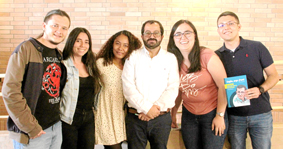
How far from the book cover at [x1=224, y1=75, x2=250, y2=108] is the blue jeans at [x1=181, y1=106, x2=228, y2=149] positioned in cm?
22

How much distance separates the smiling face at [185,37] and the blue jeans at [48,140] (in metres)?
1.45

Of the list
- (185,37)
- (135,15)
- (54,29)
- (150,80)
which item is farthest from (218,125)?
(135,15)

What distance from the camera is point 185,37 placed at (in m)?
2.06

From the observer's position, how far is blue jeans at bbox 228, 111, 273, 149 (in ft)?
6.63

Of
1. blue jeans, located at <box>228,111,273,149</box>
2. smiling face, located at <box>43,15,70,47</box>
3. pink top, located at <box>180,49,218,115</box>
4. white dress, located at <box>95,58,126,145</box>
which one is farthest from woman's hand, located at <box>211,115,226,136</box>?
smiling face, located at <box>43,15,70,47</box>

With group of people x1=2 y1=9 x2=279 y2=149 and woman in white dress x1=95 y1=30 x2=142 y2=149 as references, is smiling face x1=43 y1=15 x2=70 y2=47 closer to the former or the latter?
group of people x1=2 y1=9 x2=279 y2=149

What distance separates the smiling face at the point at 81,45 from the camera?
209 cm

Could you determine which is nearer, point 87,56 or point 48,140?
point 48,140

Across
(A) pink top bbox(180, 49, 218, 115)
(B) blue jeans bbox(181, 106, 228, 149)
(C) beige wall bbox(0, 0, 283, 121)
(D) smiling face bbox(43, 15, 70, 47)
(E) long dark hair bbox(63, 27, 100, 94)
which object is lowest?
(B) blue jeans bbox(181, 106, 228, 149)

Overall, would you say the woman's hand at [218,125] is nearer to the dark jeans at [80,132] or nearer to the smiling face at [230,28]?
the smiling face at [230,28]

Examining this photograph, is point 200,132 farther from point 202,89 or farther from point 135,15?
point 135,15

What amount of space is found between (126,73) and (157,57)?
36 cm

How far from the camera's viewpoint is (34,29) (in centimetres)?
424

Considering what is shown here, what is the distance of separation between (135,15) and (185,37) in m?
2.38
